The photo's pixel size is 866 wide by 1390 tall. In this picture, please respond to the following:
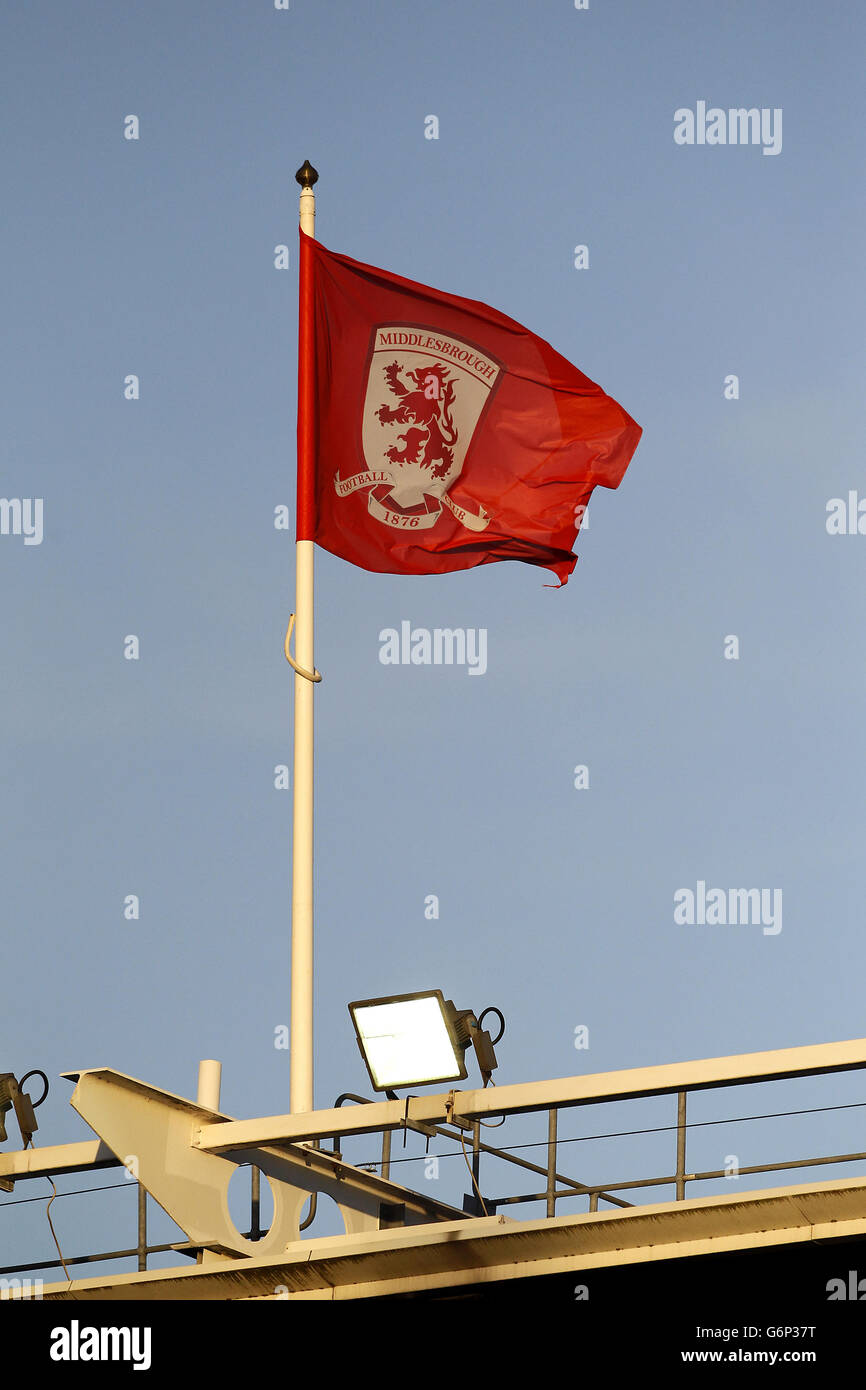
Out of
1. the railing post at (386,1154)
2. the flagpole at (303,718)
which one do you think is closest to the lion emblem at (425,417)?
the flagpole at (303,718)

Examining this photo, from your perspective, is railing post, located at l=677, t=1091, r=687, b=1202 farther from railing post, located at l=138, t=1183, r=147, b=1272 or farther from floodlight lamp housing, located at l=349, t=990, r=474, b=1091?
railing post, located at l=138, t=1183, r=147, b=1272

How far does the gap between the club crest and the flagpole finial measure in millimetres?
1399

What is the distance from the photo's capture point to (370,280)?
59.8 feet

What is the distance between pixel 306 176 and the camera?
18.3 m

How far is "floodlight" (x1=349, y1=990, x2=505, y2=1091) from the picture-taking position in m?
13.2

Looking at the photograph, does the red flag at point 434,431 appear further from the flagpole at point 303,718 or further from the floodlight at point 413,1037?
the floodlight at point 413,1037

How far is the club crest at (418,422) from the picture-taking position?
57.8 ft

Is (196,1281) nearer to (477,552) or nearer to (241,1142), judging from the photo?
(241,1142)

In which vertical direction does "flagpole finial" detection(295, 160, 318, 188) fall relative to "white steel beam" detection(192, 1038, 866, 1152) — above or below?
above

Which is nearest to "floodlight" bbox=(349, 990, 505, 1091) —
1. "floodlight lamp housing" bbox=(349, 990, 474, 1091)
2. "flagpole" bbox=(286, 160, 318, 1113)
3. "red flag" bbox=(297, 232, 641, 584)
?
"floodlight lamp housing" bbox=(349, 990, 474, 1091)

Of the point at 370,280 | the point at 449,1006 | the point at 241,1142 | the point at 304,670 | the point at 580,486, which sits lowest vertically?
the point at 241,1142

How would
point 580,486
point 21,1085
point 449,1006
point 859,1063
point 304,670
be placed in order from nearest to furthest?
point 859,1063
point 449,1006
point 21,1085
point 304,670
point 580,486
